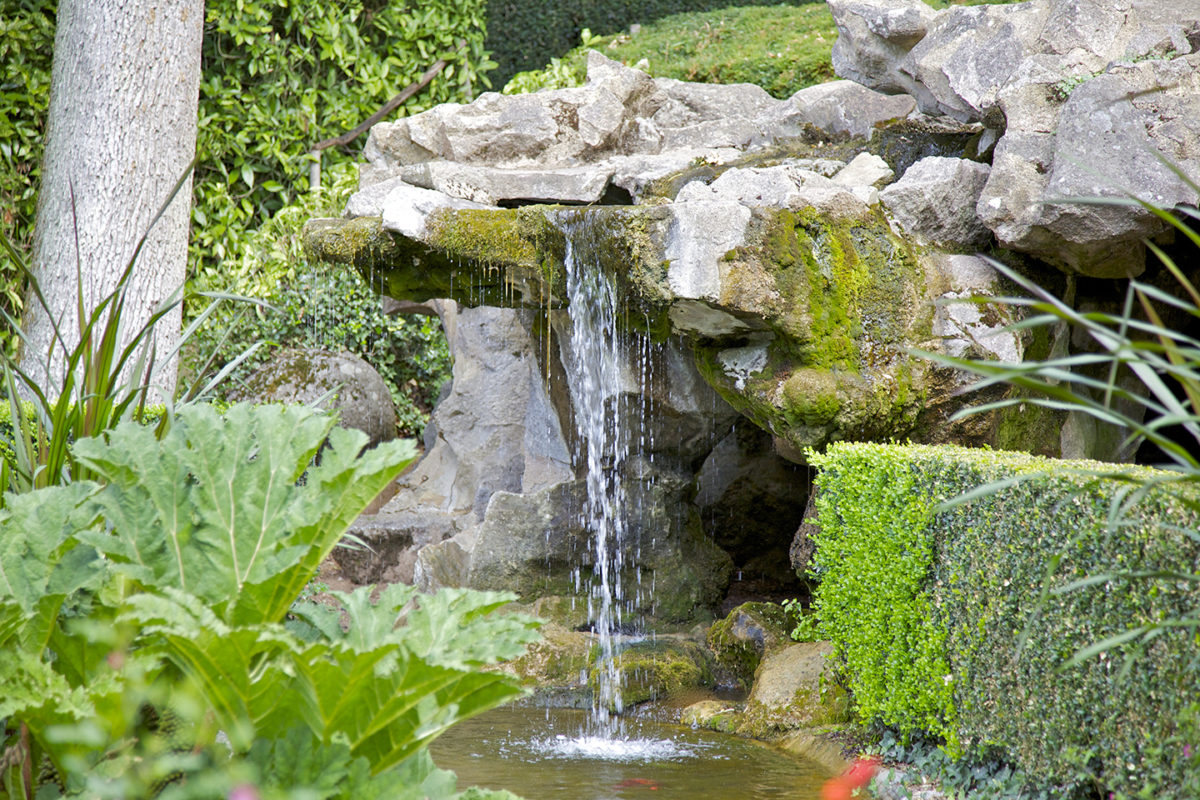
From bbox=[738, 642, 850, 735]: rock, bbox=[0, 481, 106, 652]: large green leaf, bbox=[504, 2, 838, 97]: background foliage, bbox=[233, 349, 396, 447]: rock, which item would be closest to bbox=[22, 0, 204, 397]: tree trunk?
bbox=[233, 349, 396, 447]: rock

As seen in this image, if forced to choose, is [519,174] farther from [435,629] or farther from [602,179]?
[435,629]

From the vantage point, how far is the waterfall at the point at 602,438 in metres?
5.43

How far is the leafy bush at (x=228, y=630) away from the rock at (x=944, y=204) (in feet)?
12.2

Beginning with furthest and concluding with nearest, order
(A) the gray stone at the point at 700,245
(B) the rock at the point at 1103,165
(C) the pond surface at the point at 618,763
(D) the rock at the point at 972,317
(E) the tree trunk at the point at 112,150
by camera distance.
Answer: (E) the tree trunk at the point at 112,150 → (D) the rock at the point at 972,317 → (A) the gray stone at the point at 700,245 → (B) the rock at the point at 1103,165 → (C) the pond surface at the point at 618,763

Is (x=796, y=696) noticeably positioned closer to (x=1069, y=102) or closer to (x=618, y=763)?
(x=618, y=763)

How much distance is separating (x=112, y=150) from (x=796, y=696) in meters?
5.90

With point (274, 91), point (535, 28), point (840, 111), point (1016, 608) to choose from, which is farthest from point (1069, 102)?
point (535, 28)

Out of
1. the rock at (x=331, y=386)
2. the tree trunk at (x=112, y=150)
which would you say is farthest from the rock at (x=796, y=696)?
the tree trunk at (x=112, y=150)

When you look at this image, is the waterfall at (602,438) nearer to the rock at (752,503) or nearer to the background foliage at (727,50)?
the rock at (752,503)

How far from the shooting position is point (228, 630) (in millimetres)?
1701

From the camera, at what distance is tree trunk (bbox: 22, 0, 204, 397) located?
700 centimetres

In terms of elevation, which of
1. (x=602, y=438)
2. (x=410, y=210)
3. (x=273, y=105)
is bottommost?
(x=602, y=438)

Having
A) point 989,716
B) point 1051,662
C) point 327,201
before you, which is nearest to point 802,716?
point 989,716

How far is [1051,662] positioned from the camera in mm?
Answer: 3236
